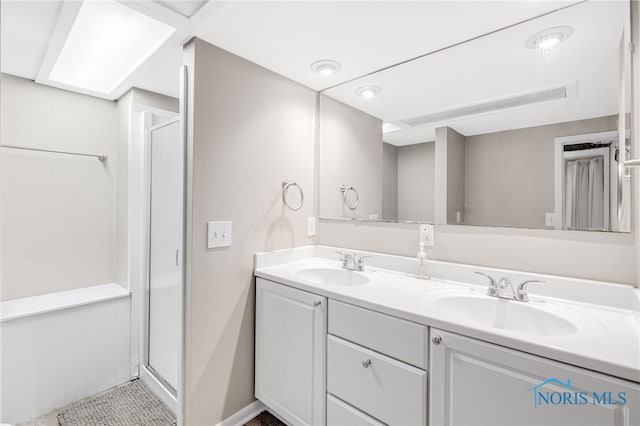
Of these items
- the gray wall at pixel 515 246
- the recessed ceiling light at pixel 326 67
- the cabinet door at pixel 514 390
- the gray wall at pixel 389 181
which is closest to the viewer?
the cabinet door at pixel 514 390

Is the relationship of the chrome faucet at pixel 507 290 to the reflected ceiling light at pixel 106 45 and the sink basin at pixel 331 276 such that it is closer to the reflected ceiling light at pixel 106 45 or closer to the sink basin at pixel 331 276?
the sink basin at pixel 331 276

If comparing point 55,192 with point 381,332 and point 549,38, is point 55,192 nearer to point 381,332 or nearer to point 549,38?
point 381,332

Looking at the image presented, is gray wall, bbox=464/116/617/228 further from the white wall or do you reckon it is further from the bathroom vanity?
the white wall

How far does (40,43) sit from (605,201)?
9.74 feet

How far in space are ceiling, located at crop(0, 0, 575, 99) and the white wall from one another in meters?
0.34

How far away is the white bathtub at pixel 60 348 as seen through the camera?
1751 millimetres

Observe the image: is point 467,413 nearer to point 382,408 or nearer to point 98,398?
point 382,408

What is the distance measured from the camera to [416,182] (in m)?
1.83

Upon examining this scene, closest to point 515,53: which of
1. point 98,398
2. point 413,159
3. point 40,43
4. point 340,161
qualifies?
point 413,159

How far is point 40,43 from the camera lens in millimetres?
1677

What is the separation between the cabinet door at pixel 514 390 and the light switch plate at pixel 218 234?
3.73 feet

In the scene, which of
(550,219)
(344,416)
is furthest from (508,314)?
(344,416)

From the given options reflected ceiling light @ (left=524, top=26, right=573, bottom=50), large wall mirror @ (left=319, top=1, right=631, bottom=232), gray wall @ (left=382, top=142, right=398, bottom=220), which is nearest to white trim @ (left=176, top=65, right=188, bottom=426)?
large wall mirror @ (left=319, top=1, right=631, bottom=232)

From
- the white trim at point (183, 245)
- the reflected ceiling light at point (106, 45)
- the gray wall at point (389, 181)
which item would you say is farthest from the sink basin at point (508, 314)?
the reflected ceiling light at point (106, 45)
